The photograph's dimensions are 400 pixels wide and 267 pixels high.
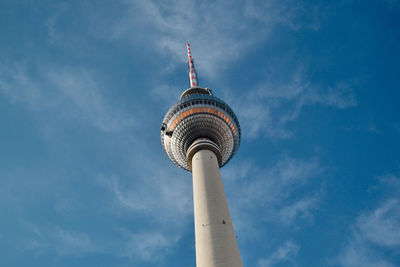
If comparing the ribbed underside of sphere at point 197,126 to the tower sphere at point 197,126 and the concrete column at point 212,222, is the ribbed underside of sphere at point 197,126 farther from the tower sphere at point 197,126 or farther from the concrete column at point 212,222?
the concrete column at point 212,222

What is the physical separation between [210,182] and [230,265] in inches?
469

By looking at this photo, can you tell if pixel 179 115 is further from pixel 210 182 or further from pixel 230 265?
pixel 230 265

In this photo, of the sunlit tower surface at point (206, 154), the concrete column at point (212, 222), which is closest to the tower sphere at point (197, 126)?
the sunlit tower surface at point (206, 154)

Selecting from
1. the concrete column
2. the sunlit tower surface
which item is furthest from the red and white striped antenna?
the concrete column

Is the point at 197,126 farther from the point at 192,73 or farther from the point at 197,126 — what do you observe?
the point at 192,73

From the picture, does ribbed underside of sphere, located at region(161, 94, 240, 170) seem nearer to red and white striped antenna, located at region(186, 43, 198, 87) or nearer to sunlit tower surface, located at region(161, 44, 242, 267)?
sunlit tower surface, located at region(161, 44, 242, 267)

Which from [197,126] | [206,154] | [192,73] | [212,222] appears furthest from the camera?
[192,73]

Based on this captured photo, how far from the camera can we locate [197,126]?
52281 mm

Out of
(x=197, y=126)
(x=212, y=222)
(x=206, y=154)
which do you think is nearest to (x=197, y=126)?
(x=197, y=126)

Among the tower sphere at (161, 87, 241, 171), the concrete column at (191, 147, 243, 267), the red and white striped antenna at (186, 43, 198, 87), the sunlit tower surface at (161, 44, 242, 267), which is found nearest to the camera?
the concrete column at (191, 147, 243, 267)

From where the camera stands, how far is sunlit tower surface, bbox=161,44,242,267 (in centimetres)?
3538

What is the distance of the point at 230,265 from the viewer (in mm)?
33188

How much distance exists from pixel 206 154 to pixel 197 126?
638cm

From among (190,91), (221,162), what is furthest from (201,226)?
(190,91)
